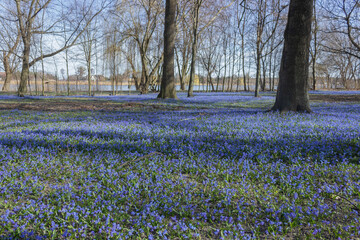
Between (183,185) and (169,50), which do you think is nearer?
(183,185)

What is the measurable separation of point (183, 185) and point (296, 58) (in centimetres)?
Answer: 771

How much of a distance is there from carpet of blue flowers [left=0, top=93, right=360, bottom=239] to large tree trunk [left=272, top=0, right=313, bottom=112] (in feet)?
11.5

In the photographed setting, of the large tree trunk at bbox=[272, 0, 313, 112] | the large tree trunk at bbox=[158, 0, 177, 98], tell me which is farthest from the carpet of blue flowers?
the large tree trunk at bbox=[158, 0, 177, 98]

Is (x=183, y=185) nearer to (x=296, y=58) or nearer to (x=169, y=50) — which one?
(x=296, y=58)

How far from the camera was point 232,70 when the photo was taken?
51.0 metres

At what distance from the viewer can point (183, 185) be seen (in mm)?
3148

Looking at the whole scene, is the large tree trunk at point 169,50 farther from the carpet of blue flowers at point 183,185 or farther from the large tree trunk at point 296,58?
the carpet of blue flowers at point 183,185

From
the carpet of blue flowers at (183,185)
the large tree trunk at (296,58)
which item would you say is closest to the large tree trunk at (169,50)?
the large tree trunk at (296,58)

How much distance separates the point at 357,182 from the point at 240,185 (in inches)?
60.1

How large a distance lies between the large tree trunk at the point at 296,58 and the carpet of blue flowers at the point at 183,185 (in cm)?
352

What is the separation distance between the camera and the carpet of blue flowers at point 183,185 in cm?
223

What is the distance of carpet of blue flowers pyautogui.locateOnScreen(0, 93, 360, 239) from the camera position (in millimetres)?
2234

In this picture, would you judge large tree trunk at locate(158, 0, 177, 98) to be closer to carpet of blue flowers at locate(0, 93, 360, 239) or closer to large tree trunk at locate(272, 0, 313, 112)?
large tree trunk at locate(272, 0, 313, 112)

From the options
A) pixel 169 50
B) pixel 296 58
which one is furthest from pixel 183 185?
pixel 169 50
